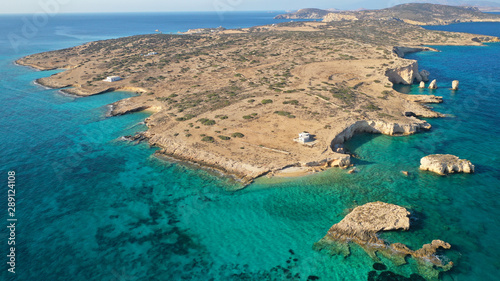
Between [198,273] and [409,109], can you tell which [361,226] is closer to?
[198,273]

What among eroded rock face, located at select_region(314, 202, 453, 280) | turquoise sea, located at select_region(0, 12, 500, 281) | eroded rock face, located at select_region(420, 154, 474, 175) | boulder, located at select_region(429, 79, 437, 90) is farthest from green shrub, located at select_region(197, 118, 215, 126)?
boulder, located at select_region(429, 79, 437, 90)

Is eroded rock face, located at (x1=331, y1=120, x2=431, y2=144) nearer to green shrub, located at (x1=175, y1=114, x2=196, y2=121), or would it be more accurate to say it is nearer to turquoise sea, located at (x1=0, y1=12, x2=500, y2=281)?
turquoise sea, located at (x1=0, y1=12, x2=500, y2=281)

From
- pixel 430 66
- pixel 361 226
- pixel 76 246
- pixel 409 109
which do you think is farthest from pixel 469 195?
pixel 430 66

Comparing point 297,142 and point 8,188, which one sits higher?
point 297,142

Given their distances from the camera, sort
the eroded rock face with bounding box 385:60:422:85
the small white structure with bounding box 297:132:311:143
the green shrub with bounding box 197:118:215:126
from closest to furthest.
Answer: the small white structure with bounding box 297:132:311:143 < the green shrub with bounding box 197:118:215:126 < the eroded rock face with bounding box 385:60:422:85

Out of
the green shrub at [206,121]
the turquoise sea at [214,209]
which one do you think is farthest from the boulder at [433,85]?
the green shrub at [206,121]

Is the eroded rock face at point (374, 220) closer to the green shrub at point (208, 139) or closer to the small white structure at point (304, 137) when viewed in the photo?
the small white structure at point (304, 137)
